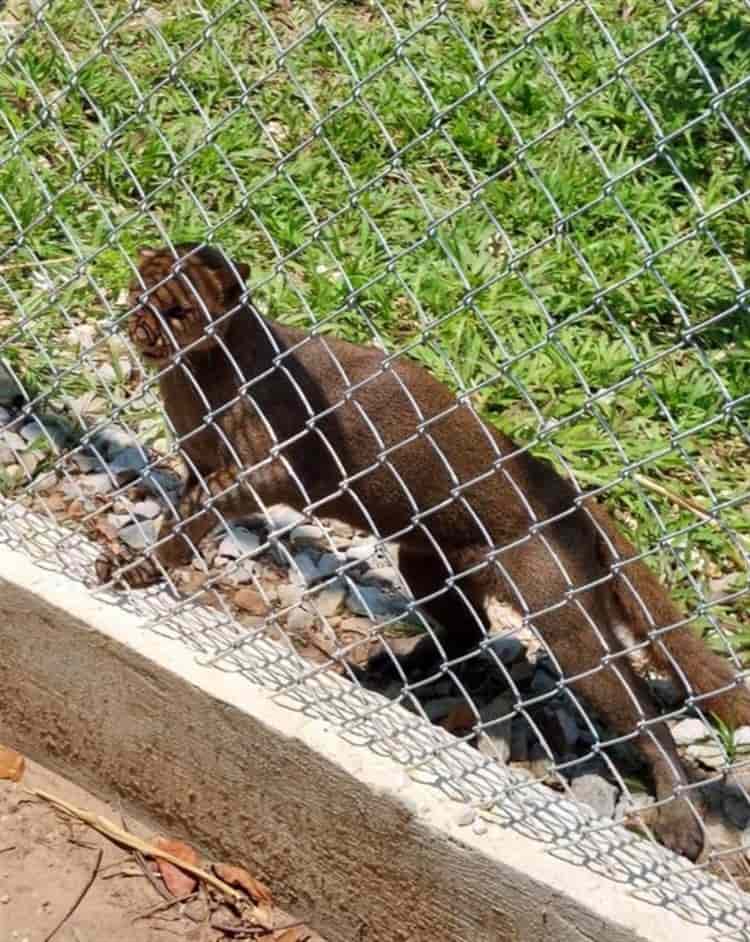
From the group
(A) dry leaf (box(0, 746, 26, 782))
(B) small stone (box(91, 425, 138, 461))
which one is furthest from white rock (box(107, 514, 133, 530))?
(A) dry leaf (box(0, 746, 26, 782))

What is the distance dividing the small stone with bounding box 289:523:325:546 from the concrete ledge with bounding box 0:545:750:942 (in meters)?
1.15

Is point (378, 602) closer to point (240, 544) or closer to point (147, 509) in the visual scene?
point (240, 544)

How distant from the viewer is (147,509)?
4574 mm

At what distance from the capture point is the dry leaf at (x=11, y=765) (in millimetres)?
3656

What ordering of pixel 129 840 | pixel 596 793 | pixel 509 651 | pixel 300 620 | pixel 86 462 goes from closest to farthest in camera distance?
Result: pixel 129 840
pixel 596 793
pixel 509 651
pixel 300 620
pixel 86 462

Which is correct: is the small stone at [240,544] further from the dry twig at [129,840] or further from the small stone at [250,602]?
the dry twig at [129,840]

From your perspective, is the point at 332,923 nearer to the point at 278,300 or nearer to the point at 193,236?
the point at 278,300

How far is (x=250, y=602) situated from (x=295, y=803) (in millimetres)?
1117

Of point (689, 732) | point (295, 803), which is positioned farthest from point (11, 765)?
point (689, 732)

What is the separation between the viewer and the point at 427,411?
399cm

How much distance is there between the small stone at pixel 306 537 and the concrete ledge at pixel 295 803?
115cm

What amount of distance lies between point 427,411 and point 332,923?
1.37 metres

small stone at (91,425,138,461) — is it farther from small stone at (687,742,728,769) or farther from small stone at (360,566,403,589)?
small stone at (687,742,728,769)

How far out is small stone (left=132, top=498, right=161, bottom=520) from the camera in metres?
4.55
